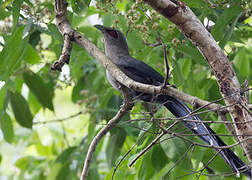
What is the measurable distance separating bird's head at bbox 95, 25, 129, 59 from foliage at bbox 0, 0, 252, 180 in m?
0.11

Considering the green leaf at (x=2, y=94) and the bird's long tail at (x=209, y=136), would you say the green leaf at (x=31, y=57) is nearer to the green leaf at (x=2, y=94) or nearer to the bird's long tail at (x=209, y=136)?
the green leaf at (x=2, y=94)

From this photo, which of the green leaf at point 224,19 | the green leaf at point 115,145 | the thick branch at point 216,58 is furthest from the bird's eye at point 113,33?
the thick branch at point 216,58

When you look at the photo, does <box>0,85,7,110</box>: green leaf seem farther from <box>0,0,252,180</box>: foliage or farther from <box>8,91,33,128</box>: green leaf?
<box>8,91,33,128</box>: green leaf

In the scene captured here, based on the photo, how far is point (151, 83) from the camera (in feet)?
13.3

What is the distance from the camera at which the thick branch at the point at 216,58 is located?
256 centimetres

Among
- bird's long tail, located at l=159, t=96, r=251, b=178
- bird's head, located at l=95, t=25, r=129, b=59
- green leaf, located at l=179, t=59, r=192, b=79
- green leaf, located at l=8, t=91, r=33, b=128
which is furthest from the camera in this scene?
green leaf, located at l=8, t=91, r=33, b=128

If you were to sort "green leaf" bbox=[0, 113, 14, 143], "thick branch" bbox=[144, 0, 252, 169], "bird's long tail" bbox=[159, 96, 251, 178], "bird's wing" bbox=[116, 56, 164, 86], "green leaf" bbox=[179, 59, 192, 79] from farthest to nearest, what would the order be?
"green leaf" bbox=[0, 113, 14, 143]
"green leaf" bbox=[179, 59, 192, 79]
"bird's wing" bbox=[116, 56, 164, 86]
"bird's long tail" bbox=[159, 96, 251, 178]
"thick branch" bbox=[144, 0, 252, 169]

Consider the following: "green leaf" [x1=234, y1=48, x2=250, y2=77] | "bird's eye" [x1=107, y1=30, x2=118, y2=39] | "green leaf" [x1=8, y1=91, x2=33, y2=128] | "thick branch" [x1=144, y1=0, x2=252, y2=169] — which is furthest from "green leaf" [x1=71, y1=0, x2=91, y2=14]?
"green leaf" [x1=8, y1=91, x2=33, y2=128]

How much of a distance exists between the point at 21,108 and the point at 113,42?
1.43 m

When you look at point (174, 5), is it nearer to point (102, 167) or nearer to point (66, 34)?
point (66, 34)

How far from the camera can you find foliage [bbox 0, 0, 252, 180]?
3322 millimetres

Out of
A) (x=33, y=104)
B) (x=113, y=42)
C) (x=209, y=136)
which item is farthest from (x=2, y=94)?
(x=209, y=136)

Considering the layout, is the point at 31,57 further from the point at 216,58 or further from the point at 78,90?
the point at 216,58

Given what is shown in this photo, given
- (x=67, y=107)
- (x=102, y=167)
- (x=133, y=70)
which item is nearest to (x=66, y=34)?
(x=133, y=70)
